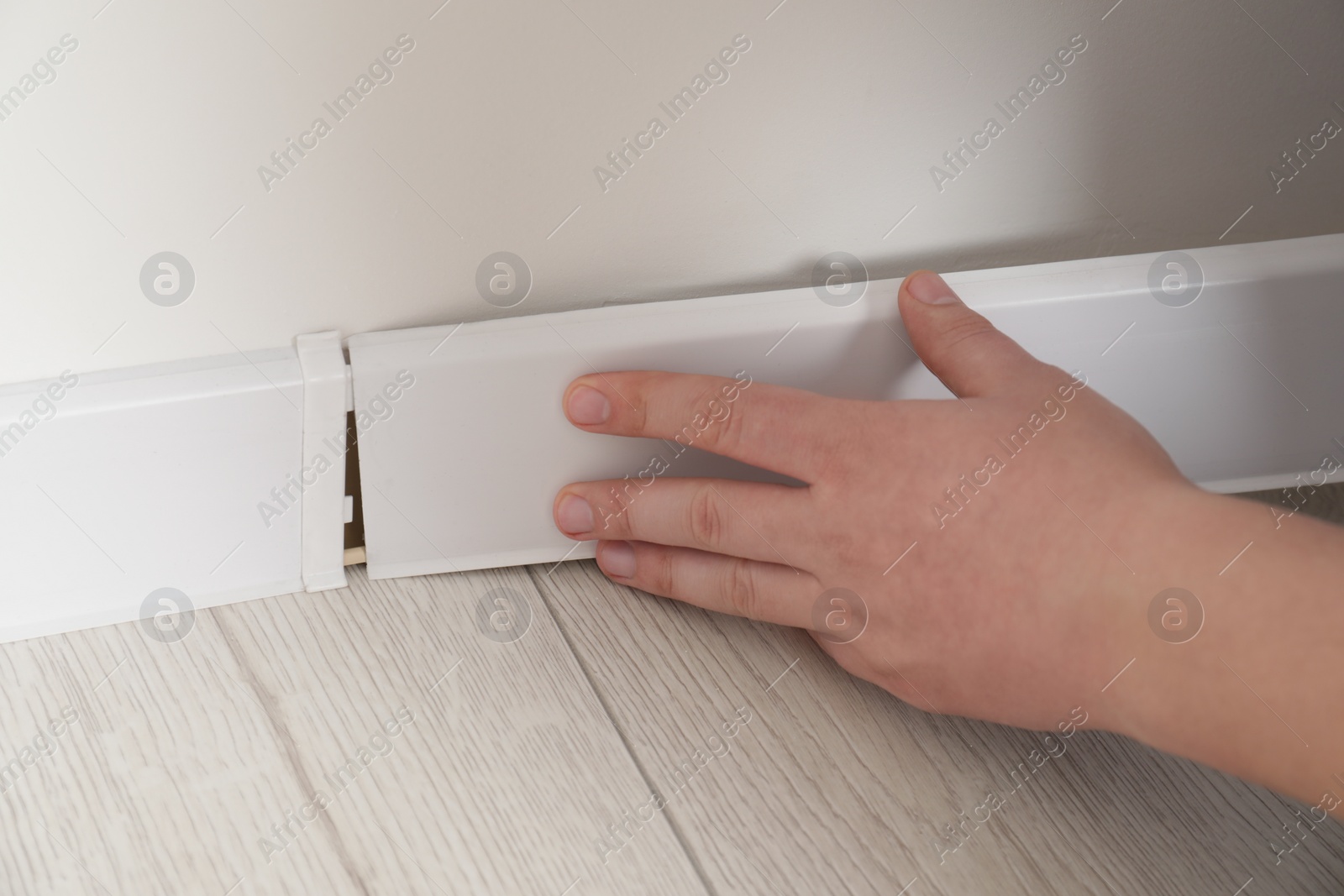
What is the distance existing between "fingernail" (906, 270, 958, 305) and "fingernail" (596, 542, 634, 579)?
0.21 metres

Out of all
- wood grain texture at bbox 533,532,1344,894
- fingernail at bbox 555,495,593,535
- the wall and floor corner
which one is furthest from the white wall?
wood grain texture at bbox 533,532,1344,894

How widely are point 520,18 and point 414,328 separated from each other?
16 centimetres

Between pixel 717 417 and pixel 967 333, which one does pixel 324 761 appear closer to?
pixel 717 417

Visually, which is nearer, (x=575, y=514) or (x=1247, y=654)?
(x=1247, y=654)

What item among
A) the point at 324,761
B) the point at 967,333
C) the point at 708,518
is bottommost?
the point at 324,761

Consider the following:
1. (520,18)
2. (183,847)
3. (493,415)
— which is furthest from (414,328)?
(183,847)

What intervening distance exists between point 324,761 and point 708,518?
0.23m

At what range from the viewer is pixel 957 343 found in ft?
1.62

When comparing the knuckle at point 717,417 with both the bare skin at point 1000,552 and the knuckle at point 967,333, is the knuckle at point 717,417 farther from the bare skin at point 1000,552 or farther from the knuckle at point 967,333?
the knuckle at point 967,333

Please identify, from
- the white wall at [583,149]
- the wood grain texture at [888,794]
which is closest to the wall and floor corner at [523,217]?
the white wall at [583,149]

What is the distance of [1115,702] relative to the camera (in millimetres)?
438

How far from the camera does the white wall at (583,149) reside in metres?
0.41

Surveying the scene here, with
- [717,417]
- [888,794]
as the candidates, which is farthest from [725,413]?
[888,794]

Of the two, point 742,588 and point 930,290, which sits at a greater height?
point 930,290
